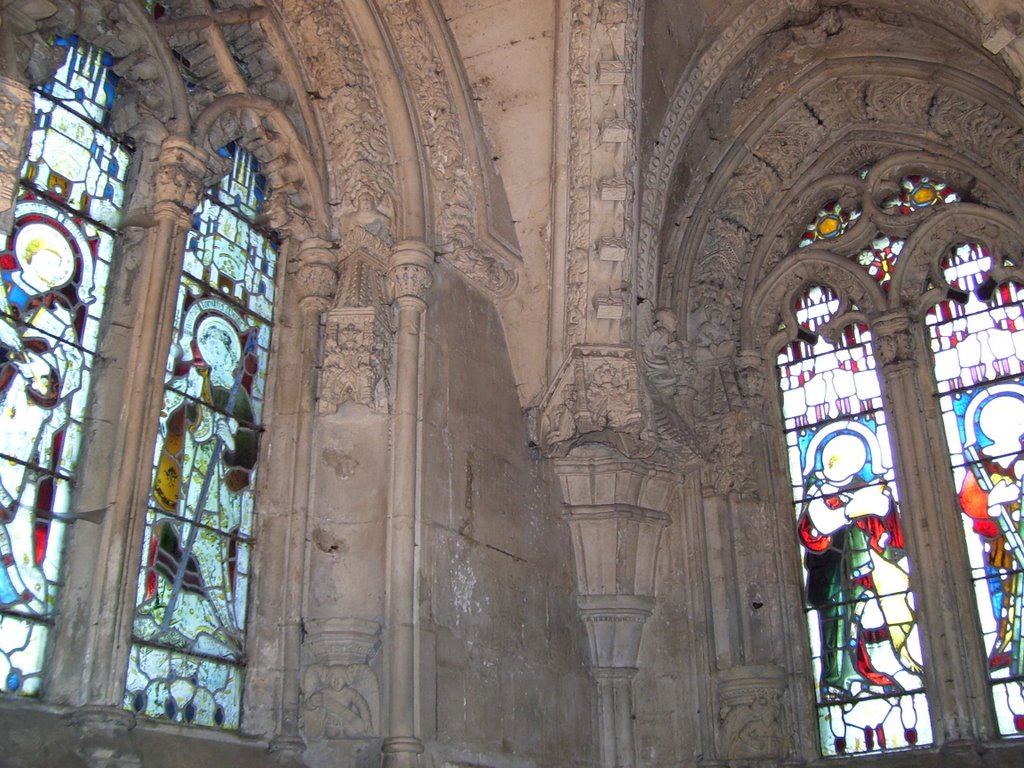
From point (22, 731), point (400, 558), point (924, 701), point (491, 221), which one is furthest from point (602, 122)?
point (22, 731)

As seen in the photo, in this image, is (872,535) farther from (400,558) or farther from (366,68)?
(366,68)

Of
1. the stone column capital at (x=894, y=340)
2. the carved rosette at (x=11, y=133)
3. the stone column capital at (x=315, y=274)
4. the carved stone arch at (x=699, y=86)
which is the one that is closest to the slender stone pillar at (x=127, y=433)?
the stone column capital at (x=315, y=274)

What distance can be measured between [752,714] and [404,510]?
99.1 inches

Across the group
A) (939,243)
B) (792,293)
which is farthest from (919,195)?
(792,293)

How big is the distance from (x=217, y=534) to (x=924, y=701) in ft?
12.8

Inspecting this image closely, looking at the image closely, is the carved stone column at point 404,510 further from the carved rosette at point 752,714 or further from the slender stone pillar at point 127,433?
A: the carved rosette at point 752,714

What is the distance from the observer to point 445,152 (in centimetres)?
684

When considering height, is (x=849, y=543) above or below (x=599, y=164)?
below

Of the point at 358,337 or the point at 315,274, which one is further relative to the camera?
the point at 315,274

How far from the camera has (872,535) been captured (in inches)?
290

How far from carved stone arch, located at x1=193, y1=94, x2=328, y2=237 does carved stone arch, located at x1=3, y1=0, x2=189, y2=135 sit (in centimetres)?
38

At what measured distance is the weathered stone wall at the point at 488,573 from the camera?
18.6 feet

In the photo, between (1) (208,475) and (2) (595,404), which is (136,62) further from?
(2) (595,404)

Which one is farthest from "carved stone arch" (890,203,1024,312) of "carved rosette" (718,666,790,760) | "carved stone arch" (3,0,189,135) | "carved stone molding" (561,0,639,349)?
"carved stone arch" (3,0,189,135)
